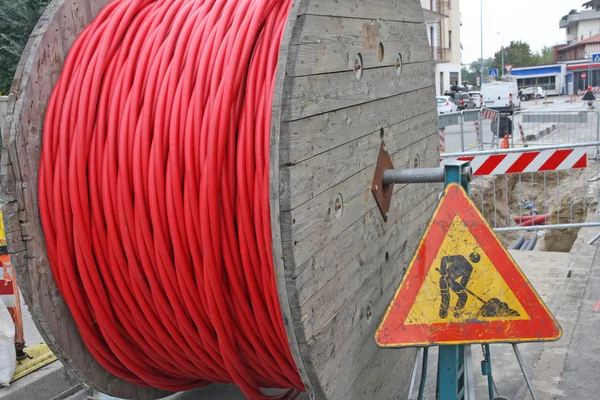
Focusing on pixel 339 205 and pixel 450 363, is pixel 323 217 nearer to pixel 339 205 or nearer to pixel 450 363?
pixel 339 205

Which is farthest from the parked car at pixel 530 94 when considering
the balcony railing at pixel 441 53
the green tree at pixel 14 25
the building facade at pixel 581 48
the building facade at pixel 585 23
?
the green tree at pixel 14 25

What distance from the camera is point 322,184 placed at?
241 centimetres

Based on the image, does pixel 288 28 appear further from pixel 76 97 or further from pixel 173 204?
pixel 76 97

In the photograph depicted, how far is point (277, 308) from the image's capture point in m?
2.47

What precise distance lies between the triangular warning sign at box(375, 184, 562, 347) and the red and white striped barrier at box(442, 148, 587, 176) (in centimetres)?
379

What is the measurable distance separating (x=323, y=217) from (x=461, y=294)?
0.68m

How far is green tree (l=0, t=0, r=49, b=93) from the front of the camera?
12.1m

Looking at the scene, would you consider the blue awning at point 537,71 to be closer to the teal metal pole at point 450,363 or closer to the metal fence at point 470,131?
the metal fence at point 470,131

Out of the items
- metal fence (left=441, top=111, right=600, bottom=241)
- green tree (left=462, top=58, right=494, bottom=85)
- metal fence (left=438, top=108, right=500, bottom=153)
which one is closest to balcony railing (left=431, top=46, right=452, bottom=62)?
metal fence (left=441, top=111, right=600, bottom=241)

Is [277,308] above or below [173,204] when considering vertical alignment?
below

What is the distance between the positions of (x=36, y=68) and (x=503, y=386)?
3.16m

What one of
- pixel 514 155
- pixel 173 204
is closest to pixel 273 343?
pixel 173 204

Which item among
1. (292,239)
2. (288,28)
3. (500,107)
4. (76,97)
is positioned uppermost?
(288,28)

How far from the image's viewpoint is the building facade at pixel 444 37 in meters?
41.6
